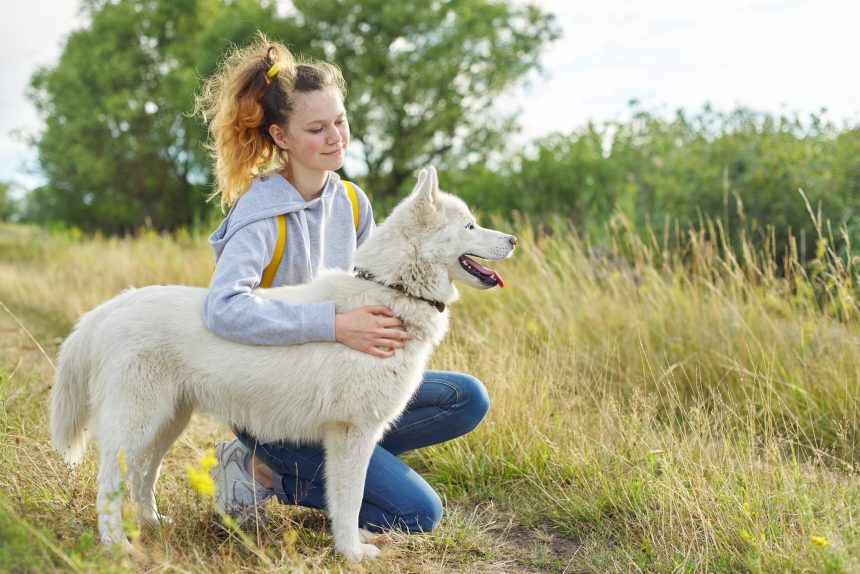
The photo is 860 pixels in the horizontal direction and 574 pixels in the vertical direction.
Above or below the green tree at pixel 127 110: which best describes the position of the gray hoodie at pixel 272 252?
below

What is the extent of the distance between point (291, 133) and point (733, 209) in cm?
724

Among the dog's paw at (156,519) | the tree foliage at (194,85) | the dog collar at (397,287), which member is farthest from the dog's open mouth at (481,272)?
the tree foliage at (194,85)

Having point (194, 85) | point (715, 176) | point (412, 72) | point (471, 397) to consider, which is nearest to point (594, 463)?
point (471, 397)

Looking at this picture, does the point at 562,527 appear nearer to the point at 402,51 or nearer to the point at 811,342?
the point at 811,342

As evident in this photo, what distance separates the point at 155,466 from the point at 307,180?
4.68 feet

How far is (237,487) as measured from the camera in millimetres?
3383

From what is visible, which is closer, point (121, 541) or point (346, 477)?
point (121, 541)

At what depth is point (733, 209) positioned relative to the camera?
9016 millimetres

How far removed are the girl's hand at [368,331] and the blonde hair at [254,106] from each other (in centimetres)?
87

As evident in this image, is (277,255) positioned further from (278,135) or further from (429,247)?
(429,247)

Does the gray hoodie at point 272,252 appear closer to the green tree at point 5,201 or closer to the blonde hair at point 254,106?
the blonde hair at point 254,106

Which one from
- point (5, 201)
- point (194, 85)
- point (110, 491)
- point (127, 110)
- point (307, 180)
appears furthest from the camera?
point (5, 201)

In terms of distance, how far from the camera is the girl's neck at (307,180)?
333 cm

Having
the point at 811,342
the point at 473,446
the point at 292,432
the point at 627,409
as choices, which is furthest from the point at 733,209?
the point at 292,432
